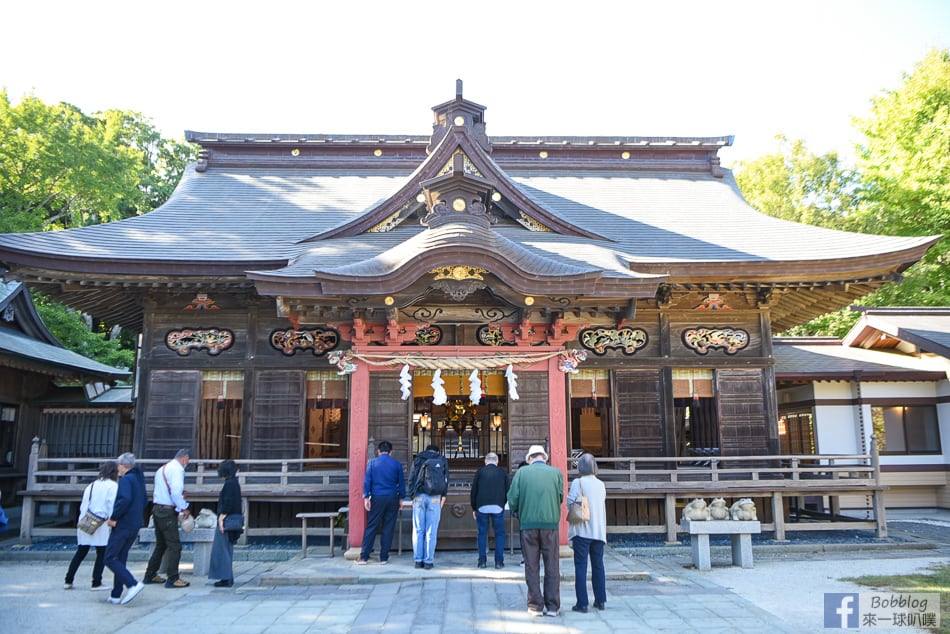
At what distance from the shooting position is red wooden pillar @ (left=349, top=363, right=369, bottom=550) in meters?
10.2

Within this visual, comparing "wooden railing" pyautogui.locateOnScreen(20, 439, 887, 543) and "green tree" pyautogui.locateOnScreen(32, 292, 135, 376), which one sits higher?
"green tree" pyautogui.locateOnScreen(32, 292, 135, 376)

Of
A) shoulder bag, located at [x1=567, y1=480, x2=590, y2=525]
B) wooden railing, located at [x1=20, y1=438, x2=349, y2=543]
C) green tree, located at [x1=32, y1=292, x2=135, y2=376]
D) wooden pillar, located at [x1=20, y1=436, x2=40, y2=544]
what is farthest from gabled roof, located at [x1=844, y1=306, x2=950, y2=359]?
green tree, located at [x1=32, y1=292, x2=135, y2=376]

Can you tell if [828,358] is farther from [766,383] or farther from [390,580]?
[390,580]

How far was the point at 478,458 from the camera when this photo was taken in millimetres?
16781

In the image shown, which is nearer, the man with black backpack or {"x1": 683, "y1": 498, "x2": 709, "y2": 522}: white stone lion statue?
the man with black backpack

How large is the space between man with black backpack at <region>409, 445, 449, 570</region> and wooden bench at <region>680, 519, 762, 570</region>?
3718mm

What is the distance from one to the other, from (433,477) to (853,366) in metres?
13.0

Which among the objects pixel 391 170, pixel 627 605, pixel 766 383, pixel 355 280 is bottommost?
pixel 627 605

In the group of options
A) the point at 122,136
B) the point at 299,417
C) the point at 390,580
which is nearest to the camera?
the point at 390,580

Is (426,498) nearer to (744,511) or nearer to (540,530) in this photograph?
(540,530)

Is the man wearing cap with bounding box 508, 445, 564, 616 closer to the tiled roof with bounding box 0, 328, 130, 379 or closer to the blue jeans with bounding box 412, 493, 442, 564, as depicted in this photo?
the blue jeans with bounding box 412, 493, 442, 564

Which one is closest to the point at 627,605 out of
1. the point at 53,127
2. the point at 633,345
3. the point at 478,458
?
the point at 633,345

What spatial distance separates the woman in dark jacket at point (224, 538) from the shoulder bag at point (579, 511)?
4304 millimetres

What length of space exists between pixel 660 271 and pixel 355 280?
233 inches
